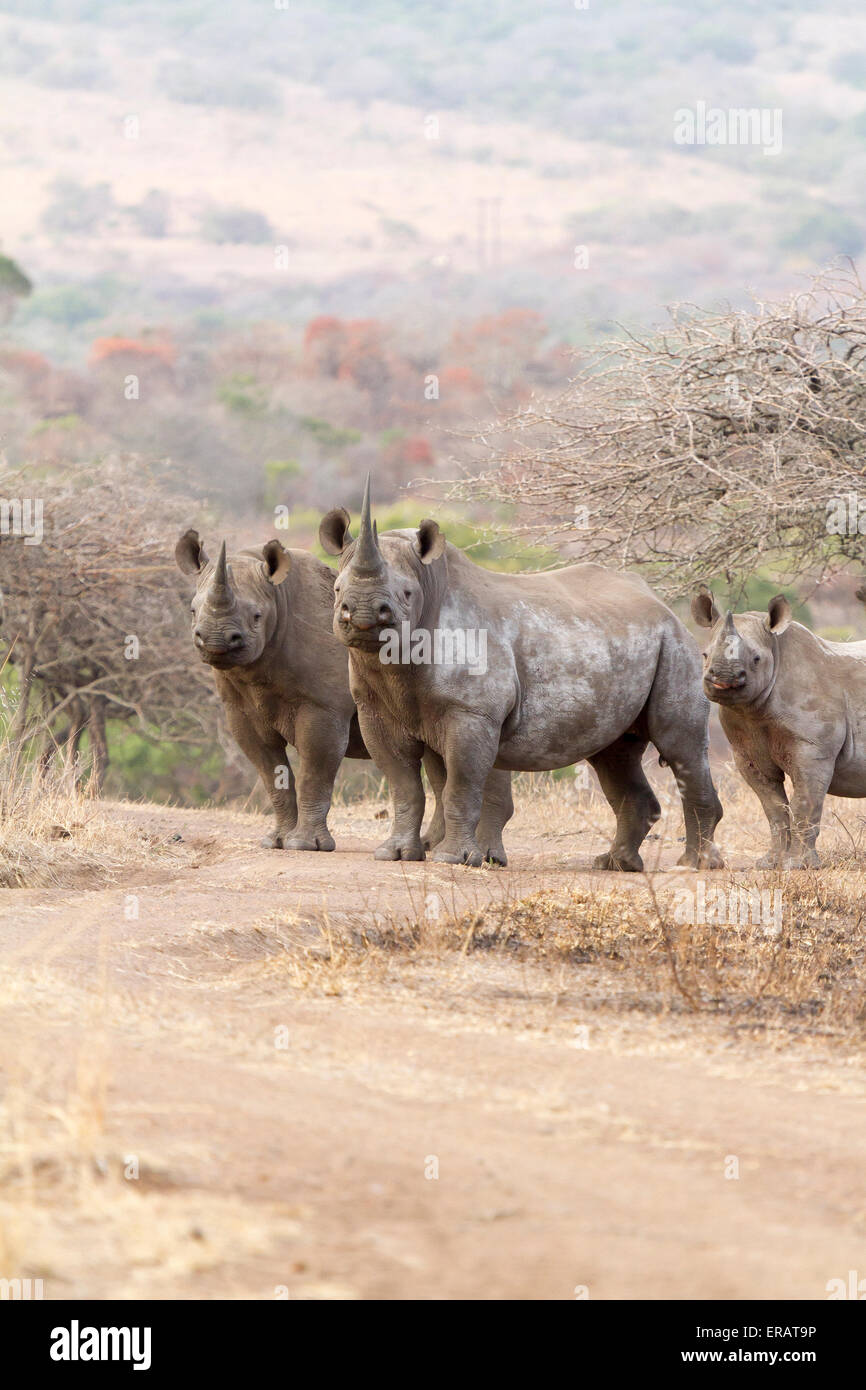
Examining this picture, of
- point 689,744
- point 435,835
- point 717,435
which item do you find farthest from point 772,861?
point 717,435

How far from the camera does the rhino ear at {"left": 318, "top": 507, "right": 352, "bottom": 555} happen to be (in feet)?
28.8

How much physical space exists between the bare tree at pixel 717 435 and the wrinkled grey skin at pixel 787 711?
110 centimetres

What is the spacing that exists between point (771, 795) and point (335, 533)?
3.22 metres

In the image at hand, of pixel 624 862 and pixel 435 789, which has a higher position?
pixel 435 789

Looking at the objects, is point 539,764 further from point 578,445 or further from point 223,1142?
point 223,1142

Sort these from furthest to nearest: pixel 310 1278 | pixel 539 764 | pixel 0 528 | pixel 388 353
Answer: pixel 388 353 → pixel 0 528 → pixel 539 764 → pixel 310 1278

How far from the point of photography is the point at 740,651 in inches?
355

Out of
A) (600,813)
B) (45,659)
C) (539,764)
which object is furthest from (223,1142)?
(45,659)

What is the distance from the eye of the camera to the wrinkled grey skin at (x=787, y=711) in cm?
913

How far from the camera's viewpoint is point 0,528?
1572 cm

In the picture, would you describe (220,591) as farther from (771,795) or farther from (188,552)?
(771,795)

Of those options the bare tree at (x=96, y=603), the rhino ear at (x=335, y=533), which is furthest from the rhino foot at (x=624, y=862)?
the bare tree at (x=96, y=603)

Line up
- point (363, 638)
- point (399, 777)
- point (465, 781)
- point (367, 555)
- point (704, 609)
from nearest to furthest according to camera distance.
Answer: point (367, 555) → point (363, 638) → point (465, 781) → point (399, 777) → point (704, 609)
